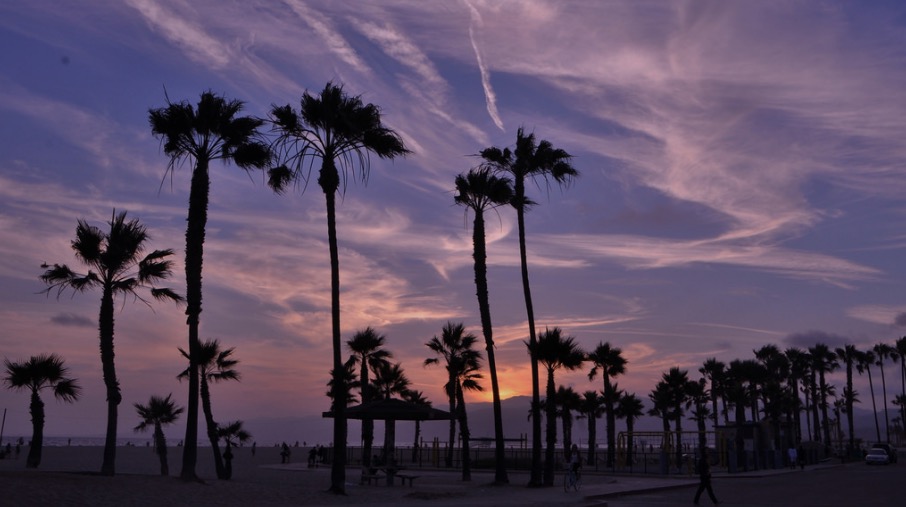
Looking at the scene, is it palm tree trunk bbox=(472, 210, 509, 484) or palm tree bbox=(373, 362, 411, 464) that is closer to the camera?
palm tree trunk bbox=(472, 210, 509, 484)

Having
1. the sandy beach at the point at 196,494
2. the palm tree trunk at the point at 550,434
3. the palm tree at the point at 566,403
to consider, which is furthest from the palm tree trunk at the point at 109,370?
the palm tree at the point at 566,403

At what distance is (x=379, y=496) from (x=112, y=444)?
29.0 ft

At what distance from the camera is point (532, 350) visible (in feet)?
109

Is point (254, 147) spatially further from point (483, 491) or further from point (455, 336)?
point (455, 336)

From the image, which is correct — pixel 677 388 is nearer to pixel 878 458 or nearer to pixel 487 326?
pixel 878 458

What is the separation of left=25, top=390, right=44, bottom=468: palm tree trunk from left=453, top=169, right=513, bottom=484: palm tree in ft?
57.2

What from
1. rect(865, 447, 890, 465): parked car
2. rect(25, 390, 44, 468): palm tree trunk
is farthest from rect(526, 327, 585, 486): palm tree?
rect(865, 447, 890, 465): parked car

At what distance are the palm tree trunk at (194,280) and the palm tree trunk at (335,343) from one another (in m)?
4.02

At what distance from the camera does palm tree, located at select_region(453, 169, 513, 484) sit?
33656mm

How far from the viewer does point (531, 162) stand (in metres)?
34.3

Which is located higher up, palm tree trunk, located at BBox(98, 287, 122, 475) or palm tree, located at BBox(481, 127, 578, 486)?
palm tree, located at BBox(481, 127, 578, 486)

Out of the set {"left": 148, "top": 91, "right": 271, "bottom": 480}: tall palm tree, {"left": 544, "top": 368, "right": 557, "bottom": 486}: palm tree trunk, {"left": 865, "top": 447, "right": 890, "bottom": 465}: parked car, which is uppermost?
{"left": 148, "top": 91, "right": 271, "bottom": 480}: tall palm tree

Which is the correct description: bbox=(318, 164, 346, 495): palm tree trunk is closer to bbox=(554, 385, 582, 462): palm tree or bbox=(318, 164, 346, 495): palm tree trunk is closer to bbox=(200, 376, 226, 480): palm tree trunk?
bbox=(200, 376, 226, 480): palm tree trunk

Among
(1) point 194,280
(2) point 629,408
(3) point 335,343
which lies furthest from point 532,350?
(2) point 629,408
